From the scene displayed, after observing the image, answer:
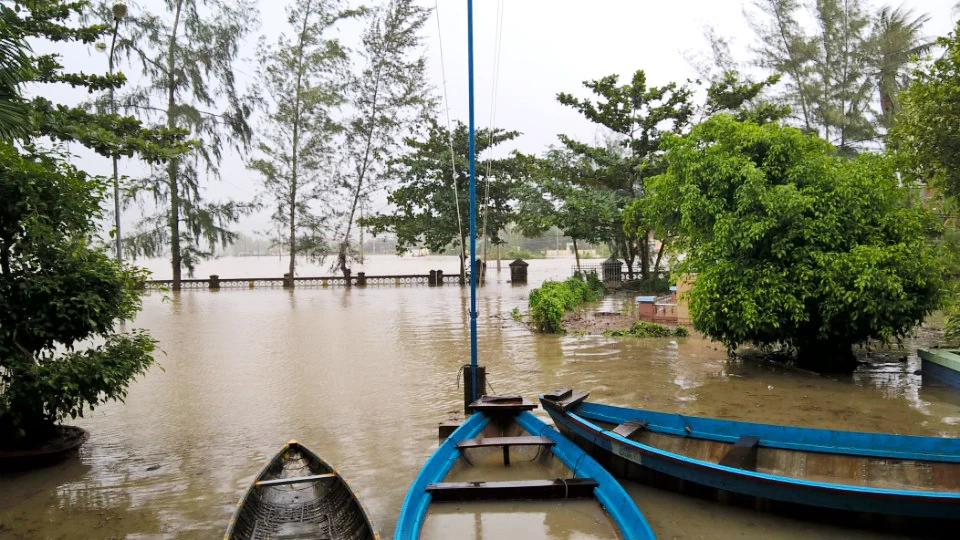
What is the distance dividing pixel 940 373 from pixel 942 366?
0.12 meters

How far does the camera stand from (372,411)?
8.27 metres

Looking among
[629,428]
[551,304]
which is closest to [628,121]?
[551,304]

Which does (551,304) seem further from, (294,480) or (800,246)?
(294,480)

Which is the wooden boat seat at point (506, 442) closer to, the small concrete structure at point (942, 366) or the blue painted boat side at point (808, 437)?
the blue painted boat side at point (808, 437)

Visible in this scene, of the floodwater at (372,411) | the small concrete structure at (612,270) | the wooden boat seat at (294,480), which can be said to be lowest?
the floodwater at (372,411)

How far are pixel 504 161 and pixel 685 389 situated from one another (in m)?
24.3

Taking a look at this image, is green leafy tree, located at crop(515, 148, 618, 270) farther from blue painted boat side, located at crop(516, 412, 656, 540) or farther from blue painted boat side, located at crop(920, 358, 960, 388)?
blue painted boat side, located at crop(516, 412, 656, 540)

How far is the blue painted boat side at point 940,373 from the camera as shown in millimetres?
8336

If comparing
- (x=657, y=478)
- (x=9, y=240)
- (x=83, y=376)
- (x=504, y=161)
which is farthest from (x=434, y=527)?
(x=504, y=161)

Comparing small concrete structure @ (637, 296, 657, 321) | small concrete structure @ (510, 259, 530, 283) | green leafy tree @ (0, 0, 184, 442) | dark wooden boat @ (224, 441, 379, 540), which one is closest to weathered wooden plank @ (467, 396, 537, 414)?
dark wooden boat @ (224, 441, 379, 540)

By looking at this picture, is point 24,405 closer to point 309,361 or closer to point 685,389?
point 309,361

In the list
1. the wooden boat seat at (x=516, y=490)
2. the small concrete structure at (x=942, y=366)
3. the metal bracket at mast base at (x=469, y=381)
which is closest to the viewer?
the wooden boat seat at (x=516, y=490)

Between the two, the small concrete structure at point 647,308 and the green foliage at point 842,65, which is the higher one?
the green foliage at point 842,65

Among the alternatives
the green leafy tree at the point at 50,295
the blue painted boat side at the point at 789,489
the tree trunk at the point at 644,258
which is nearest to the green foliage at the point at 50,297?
the green leafy tree at the point at 50,295
